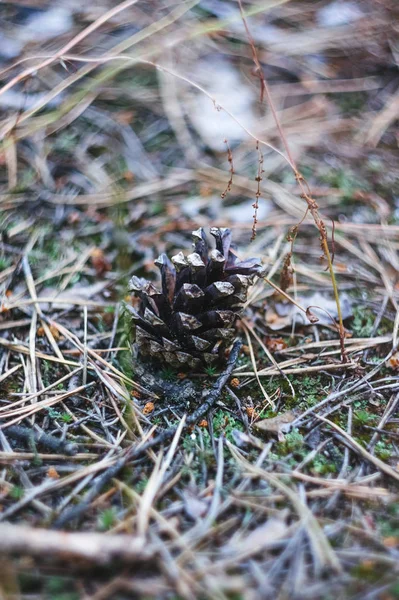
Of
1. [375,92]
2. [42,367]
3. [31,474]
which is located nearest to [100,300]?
[42,367]

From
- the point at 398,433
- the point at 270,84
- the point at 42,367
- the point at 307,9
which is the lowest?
the point at 398,433

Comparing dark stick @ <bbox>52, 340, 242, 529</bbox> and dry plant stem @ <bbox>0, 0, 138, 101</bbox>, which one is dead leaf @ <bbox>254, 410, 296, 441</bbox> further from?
dry plant stem @ <bbox>0, 0, 138, 101</bbox>

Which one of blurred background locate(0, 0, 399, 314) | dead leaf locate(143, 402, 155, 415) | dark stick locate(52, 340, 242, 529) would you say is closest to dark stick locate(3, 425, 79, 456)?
dark stick locate(52, 340, 242, 529)

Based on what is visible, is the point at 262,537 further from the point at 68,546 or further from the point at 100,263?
the point at 100,263

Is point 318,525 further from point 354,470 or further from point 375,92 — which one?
point 375,92

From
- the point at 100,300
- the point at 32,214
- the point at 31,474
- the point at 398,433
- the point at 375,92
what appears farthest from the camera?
the point at 375,92

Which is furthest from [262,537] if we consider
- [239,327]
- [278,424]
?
[239,327]

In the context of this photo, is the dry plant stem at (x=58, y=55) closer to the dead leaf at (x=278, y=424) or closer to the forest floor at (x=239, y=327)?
the forest floor at (x=239, y=327)

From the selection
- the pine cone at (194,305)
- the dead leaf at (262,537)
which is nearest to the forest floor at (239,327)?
the dead leaf at (262,537)
